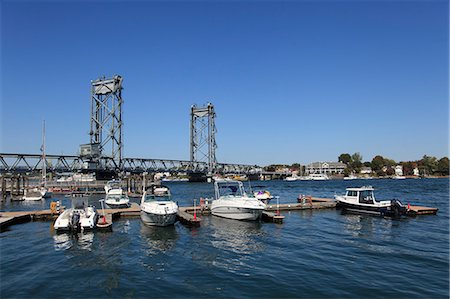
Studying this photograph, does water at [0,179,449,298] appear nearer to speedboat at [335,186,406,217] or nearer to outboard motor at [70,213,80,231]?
outboard motor at [70,213,80,231]

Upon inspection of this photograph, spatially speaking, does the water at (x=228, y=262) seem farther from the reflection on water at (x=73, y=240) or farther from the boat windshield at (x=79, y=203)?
the boat windshield at (x=79, y=203)

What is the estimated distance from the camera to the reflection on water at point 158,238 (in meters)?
20.3

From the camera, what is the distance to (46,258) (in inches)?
706

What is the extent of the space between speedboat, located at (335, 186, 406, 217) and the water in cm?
549

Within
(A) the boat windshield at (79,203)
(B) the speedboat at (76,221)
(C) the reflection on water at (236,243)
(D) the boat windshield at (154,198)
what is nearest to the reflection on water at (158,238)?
(D) the boat windshield at (154,198)

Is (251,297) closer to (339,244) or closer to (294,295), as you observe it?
(294,295)

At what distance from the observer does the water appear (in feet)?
43.8

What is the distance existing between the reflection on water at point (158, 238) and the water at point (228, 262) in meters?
0.07

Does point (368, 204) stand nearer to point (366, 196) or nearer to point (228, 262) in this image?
point (366, 196)

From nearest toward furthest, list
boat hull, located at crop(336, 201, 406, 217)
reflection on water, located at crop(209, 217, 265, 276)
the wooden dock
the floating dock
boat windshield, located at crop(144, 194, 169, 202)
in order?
reflection on water, located at crop(209, 217, 265, 276)
the floating dock
boat windshield, located at crop(144, 194, 169, 202)
boat hull, located at crop(336, 201, 406, 217)
the wooden dock

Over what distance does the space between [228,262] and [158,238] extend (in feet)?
25.5

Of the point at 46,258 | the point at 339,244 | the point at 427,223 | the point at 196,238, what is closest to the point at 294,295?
the point at 339,244

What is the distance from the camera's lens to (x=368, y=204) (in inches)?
1393

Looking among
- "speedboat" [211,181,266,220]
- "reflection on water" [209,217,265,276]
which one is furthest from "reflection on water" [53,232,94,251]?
"speedboat" [211,181,266,220]
